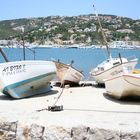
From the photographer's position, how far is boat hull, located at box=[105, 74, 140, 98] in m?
10.0

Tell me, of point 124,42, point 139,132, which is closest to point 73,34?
point 124,42

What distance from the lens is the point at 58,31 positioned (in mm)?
159000

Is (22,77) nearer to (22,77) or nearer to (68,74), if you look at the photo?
(22,77)

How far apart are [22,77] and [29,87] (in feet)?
1.45

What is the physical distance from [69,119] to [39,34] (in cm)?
14758

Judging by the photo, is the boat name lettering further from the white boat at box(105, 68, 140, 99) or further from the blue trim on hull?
the white boat at box(105, 68, 140, 99)

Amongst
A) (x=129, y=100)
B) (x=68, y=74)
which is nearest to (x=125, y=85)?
(x=129, y=100)

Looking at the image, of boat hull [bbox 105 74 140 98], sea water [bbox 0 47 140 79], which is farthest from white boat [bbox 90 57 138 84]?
boat hull [bbox 105 74 140 98]

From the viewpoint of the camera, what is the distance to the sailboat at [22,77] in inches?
452

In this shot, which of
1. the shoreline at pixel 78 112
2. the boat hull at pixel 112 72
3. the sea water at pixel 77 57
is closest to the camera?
the shoreline at pixel 78 112

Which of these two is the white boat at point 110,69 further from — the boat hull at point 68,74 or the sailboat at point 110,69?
the boat hull at point 68,74

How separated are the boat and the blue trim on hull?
9.83ft

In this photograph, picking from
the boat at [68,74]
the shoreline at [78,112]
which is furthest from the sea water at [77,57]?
the shoreline at [78,112]

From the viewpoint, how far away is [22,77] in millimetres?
11633
